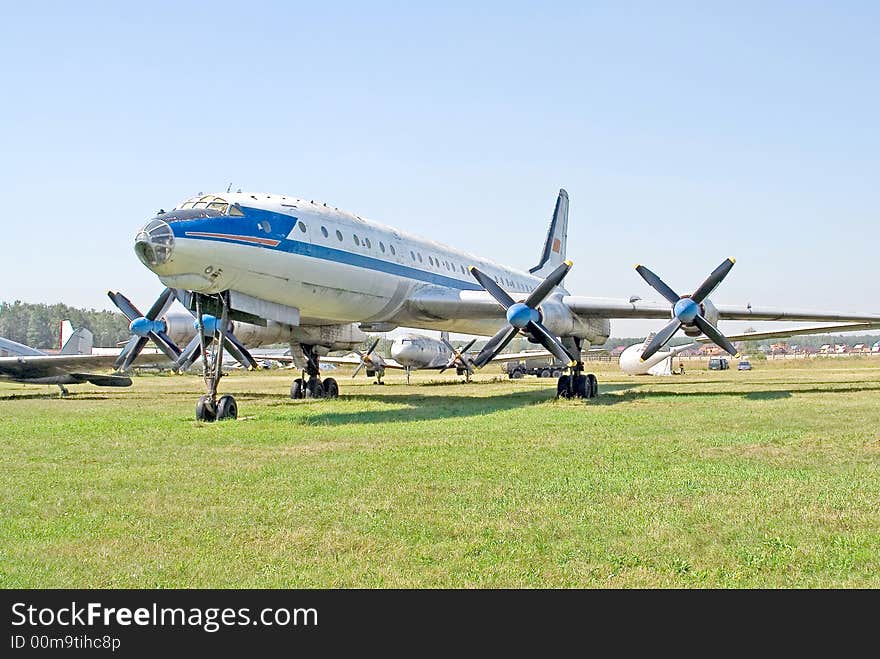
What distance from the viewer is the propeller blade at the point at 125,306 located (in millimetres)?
24688

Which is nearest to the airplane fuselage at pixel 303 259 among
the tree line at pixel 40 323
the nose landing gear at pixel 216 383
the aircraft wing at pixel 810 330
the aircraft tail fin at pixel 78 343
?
the nose landing gear at pixel 216 383

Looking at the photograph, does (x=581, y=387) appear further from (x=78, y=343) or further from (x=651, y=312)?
(x=78, y=343)

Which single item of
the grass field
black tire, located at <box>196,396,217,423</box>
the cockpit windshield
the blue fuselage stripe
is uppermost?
the cockpit windshield

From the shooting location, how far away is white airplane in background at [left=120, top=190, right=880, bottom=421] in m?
15.8

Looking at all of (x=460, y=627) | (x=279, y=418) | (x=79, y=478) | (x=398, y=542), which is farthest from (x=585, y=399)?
(x=460, y=627)

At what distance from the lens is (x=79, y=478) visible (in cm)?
888

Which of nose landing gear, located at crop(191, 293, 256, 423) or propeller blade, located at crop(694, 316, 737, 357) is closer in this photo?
nose landing gear, located at crop(191, 293, 256, 423)

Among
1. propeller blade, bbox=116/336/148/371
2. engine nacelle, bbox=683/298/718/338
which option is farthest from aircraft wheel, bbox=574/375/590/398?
propeller blade, bbox=116/336/148/371

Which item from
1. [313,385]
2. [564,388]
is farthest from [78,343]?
[564,388]

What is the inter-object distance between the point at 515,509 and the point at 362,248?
45.6 feet

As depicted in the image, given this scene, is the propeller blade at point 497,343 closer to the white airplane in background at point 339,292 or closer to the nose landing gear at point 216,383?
the white airplane in background at point 339,292

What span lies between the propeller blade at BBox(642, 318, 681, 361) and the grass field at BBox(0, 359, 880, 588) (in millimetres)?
7175

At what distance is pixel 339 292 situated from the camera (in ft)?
63.7

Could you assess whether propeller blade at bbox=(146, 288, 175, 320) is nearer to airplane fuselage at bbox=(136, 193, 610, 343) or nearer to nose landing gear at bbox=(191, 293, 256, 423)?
airplane fuselage at bbox=(136, 193, 610, 343)
